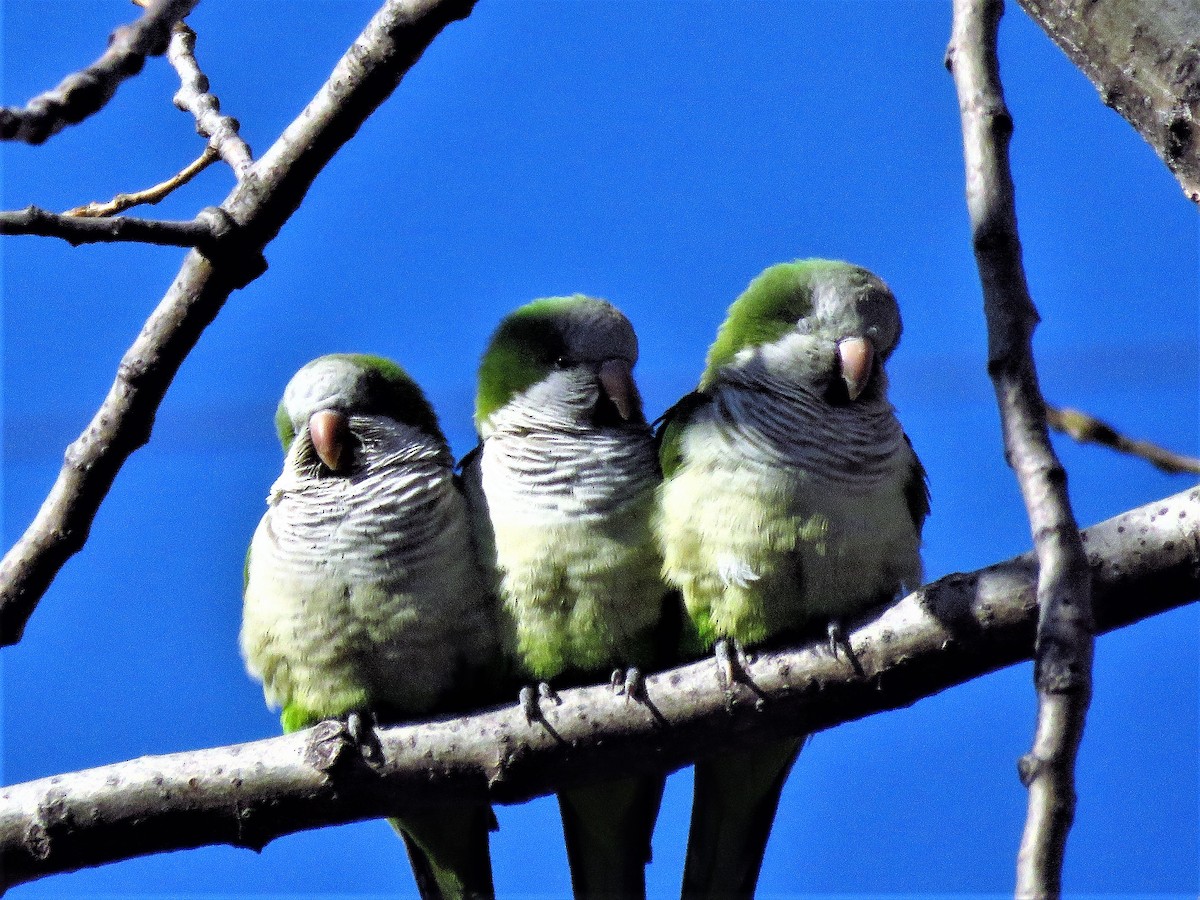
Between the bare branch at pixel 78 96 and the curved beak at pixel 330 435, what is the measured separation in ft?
6.17

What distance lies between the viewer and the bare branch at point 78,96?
10.1ft

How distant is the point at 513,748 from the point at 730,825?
1139 millimetres

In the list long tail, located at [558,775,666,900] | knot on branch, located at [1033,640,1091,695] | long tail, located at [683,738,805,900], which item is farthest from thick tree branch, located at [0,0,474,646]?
knot on branch, located at [1033,640,1091,695]

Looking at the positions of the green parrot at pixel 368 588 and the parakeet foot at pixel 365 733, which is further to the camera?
the green parrot at pixel 368 588

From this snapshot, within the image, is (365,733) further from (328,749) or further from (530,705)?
(530,705)

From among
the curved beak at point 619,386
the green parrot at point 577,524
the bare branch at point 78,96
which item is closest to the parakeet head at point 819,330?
the curved beak at point 619,386

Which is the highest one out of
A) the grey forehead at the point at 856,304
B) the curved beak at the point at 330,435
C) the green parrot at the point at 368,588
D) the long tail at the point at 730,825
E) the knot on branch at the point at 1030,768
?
the grey forehead at the point at 856,304

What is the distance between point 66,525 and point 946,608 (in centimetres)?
263

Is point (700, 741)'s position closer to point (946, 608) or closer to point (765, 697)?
point (765, 697)

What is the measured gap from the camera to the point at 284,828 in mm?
4234

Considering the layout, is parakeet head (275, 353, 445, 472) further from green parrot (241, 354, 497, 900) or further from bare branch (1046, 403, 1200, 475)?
bare branch (1046, 403, 1200, 475)

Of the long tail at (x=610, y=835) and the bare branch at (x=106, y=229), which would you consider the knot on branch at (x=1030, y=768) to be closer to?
the bare branch at (x=106, y=229)

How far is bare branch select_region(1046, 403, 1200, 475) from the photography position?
3.68 meters

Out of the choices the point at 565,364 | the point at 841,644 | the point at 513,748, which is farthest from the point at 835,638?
the point at 565,364
